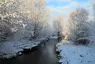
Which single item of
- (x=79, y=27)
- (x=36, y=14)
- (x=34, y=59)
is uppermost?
(x=36, y=14)

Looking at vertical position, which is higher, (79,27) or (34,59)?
(79,27)

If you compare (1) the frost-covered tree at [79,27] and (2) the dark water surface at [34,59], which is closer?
(2) the dark water surface at [34,59]

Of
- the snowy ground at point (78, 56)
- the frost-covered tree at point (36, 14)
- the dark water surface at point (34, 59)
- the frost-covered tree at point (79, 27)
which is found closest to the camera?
the snowy ground at point (78, 56)

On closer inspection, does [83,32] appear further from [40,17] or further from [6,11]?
[6,11]

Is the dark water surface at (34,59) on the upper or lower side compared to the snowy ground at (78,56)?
lower

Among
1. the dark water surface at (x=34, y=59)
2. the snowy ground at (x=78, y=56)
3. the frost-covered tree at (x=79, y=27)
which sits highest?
the frost-covered tree at (x=79, y=27)

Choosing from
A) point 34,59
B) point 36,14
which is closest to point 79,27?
point 36,14

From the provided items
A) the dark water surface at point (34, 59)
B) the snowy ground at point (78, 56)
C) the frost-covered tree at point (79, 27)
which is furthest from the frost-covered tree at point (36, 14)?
the snowy ground at point (78, 56)

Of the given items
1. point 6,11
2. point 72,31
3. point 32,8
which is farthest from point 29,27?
point 6,11

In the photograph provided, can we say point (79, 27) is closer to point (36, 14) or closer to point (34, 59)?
point (36, 14)

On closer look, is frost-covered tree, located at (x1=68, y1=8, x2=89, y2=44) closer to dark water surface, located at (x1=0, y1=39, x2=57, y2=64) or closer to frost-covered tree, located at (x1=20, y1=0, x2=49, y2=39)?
frost-covered tree, located at (x1=20, y1=0, x2=49, y2=39)

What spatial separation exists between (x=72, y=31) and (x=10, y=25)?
21547 mm

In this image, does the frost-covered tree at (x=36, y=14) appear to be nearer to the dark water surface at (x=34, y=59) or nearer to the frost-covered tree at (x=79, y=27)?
the frost-covered tree at (x=79, y=27)

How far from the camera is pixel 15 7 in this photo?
23.6m
